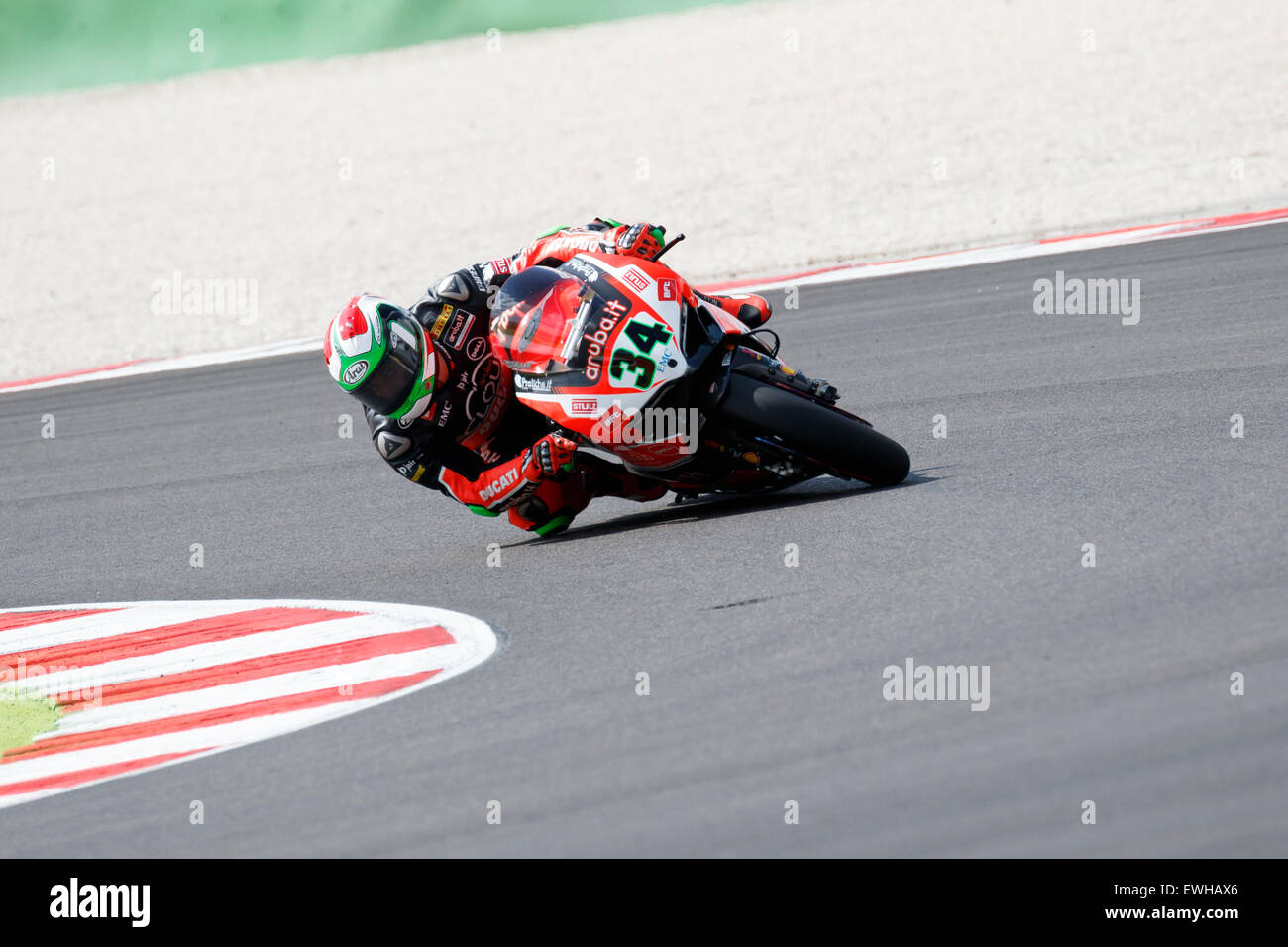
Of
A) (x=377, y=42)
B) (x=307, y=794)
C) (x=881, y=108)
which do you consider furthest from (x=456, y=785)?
(x=377, y=42)

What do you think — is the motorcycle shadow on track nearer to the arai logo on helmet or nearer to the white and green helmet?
the white and green helmet

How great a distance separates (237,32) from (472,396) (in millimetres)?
19028

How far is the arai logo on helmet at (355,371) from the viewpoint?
6777mm

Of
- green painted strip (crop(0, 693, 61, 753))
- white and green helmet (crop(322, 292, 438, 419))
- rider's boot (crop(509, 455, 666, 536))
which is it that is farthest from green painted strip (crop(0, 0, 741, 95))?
green painted strip (crop(0, 693, 61, 753))

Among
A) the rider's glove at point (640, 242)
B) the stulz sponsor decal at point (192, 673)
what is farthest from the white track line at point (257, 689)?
the rider's glove at point (640, 242)

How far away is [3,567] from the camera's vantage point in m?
8.97

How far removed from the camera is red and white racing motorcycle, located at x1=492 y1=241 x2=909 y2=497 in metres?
6.62

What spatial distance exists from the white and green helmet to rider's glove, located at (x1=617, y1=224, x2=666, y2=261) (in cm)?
97

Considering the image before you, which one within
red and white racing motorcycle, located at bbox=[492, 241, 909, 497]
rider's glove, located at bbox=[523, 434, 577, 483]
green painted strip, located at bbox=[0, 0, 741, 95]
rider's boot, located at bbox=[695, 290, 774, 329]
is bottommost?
rider's glove, located at bbox=[523, 434, 577, 483]

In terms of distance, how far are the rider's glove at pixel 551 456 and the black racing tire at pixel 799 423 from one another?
687 mm

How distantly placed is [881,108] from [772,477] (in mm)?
11758
